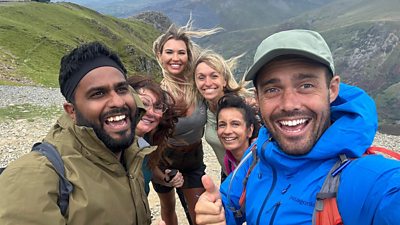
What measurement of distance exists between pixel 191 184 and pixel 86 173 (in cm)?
408

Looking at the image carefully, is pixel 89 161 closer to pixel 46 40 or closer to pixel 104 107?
pixel 104 107

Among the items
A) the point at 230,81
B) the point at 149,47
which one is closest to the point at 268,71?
the point at 230,81

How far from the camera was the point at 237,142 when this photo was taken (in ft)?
19.3

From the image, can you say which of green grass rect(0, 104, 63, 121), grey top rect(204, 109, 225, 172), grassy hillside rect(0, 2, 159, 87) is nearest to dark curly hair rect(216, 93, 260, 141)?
grey top rect(204, 109, 225, 172)

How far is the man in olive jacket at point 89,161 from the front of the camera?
258cm

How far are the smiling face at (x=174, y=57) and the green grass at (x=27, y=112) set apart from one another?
529 inches

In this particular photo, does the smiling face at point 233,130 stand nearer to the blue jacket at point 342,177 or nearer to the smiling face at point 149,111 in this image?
the smiling face at point 149,111

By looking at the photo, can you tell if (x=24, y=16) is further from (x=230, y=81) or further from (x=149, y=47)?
(x=230, y=81)

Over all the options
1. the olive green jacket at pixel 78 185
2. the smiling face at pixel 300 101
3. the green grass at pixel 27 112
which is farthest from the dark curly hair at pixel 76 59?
the green grass at pixel 27 112

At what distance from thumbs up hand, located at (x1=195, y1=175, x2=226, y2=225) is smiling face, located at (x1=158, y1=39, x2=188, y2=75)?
440 cm

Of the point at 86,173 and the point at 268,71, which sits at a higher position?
the point at 268,71

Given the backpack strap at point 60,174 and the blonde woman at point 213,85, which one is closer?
the backpack strap at point 60,174

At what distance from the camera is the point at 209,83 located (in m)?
6.80

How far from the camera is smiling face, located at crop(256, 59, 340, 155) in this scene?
2684 mm
